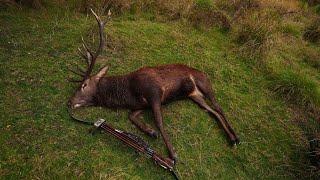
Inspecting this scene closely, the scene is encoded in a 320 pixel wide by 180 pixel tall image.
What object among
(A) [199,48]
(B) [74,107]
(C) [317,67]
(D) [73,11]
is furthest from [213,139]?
(D) [73,11]

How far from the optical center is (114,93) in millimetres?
6785

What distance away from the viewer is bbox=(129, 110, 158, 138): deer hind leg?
20.8 ft

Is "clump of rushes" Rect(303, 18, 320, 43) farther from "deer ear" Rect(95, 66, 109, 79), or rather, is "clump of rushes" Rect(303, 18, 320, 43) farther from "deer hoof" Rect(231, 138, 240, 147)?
"deer ear" Rect(95, 66, 109, 79)

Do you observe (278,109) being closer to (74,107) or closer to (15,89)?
(74,107)

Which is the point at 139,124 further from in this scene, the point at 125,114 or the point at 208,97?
the point at 208,97

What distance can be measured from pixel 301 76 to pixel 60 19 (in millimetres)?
4518

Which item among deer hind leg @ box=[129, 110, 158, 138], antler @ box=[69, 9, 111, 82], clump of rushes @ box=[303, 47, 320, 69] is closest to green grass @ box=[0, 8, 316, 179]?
deer hind leg @ box=[129, 110, 158, 138]

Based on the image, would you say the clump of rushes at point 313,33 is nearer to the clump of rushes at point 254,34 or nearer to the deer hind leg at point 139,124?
the clump of rushes at point 254,34

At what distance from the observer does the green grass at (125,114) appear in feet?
19.0

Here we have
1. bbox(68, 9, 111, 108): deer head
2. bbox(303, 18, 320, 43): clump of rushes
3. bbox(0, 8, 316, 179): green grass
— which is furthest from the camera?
bbox(303, 18, 320, 43): clump of rushes

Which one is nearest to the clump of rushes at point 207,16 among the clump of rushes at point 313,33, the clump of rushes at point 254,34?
the clump of rushes at point 254,34

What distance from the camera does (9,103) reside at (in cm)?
649

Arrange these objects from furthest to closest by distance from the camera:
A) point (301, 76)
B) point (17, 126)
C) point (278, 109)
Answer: point (301, 76), point (278, 109), point (17, 126)

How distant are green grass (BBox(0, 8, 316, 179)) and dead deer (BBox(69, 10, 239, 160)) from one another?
0.13m
